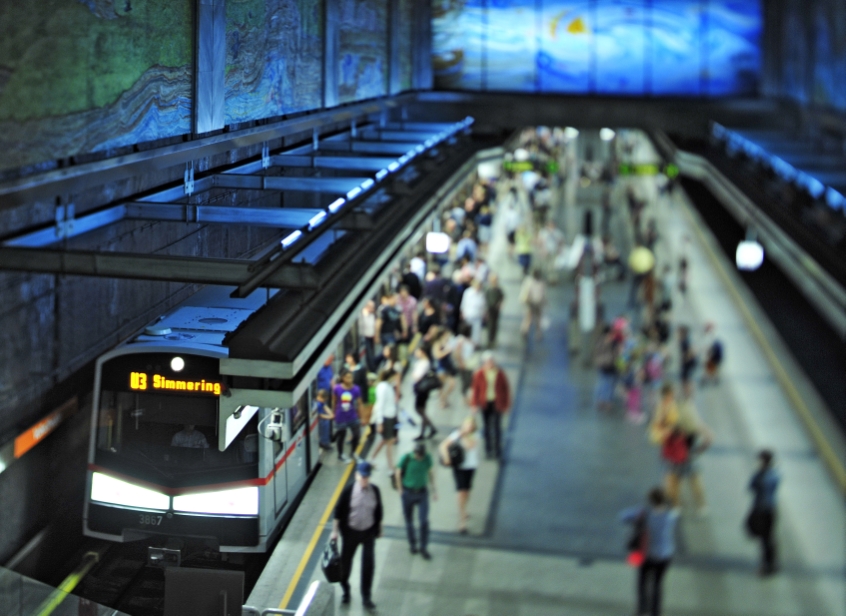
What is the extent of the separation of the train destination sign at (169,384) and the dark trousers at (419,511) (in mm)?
2164

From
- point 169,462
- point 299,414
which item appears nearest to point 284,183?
point 299,414

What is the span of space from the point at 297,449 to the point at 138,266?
13.8ft

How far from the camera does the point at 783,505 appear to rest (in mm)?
11812

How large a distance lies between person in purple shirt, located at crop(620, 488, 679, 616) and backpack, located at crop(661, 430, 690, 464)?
2.52 metres

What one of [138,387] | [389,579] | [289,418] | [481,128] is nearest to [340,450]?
[289,418]

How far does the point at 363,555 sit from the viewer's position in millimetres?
9328

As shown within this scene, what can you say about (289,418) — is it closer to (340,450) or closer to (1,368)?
(340,450)

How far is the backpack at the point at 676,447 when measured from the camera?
1177 centimetres

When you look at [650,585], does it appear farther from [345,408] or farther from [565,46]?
[565,46]

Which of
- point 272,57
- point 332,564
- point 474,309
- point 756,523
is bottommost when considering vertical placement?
point 332,564

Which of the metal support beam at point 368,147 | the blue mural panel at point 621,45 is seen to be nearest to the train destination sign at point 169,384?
the metal support beam at point 368,147

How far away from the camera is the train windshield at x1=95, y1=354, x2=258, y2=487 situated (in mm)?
9180

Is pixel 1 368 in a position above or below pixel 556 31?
below

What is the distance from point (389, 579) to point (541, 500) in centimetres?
256
